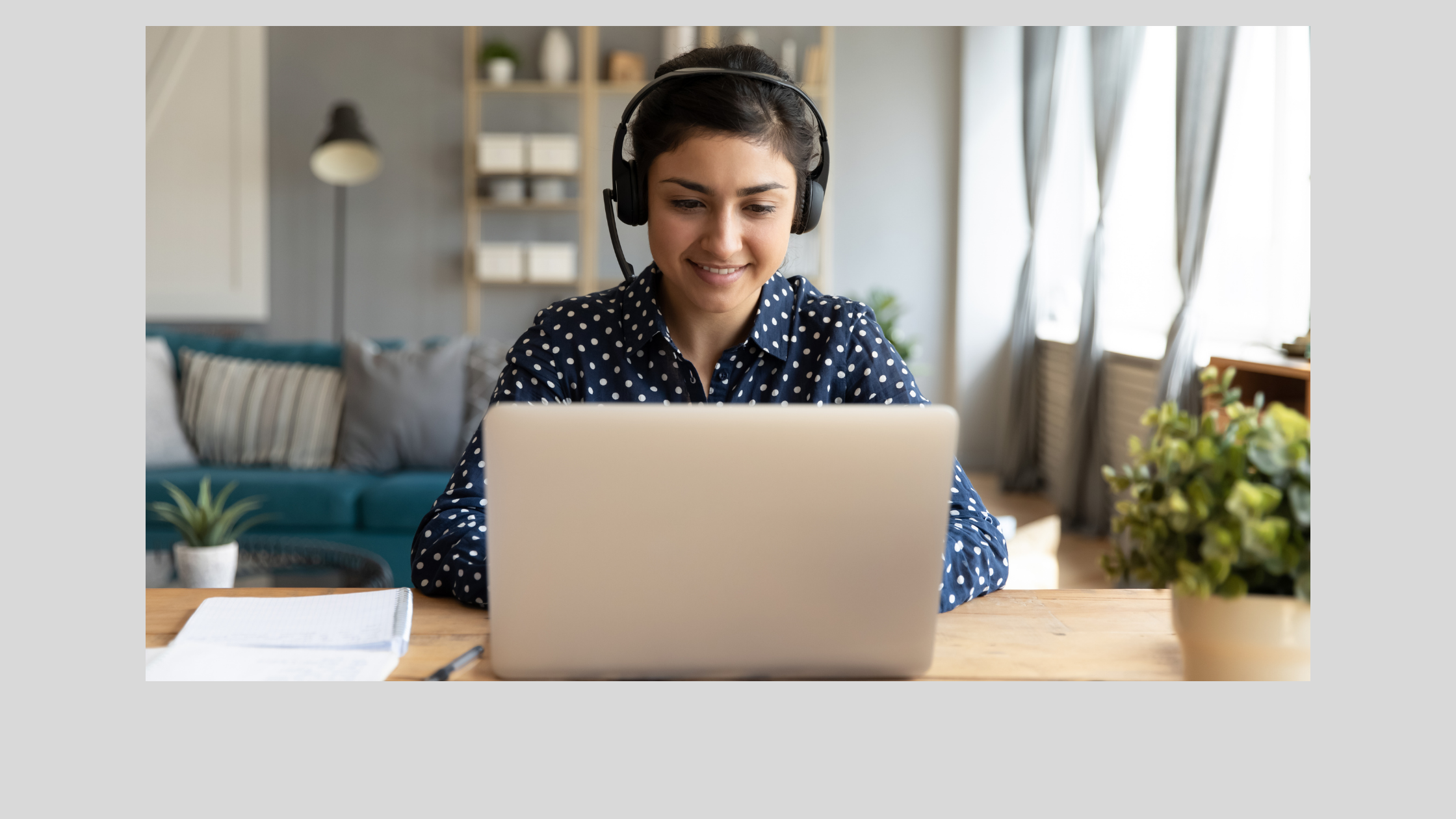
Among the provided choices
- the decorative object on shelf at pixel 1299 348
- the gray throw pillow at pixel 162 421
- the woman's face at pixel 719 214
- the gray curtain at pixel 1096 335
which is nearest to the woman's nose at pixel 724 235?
the woman's face at pixel 719 214

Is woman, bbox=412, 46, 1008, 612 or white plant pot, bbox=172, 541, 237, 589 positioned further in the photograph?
white plant pot, bbox=172, 541, 237, 589

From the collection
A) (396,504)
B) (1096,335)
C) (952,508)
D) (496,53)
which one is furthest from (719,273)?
(496,53)

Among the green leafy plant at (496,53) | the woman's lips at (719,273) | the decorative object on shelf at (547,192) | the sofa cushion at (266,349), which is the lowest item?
the sofa cushion at (266,349)

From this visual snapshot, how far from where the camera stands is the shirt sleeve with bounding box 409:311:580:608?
1.03 metres

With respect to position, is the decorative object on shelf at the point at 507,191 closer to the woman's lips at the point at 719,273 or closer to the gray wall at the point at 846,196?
the gray wall at the point at 846,196

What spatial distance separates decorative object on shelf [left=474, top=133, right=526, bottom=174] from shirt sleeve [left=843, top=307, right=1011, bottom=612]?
397cm

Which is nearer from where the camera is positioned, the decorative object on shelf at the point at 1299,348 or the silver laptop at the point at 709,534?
the silver laptop at the point at 709,534

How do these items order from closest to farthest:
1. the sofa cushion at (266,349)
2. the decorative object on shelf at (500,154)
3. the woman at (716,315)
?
1. the woman at (716,315)
2. the sofa cushion at (266,349)
3. the decorative object on shelf at (500,154)

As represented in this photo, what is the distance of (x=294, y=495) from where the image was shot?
10.8 feet

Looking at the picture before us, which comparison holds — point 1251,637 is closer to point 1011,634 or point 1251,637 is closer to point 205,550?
point 1011,634

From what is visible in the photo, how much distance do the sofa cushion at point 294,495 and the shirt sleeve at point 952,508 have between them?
84.1 inches

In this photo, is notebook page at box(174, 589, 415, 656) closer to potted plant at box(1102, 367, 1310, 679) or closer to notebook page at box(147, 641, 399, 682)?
notebook page at box(147, 641, 399, 682)

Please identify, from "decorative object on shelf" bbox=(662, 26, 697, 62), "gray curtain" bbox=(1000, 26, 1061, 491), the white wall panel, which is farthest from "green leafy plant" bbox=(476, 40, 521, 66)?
"gray curtain" bbox=(1000, 26, 1061, 491)

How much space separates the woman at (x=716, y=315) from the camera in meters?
1.23
